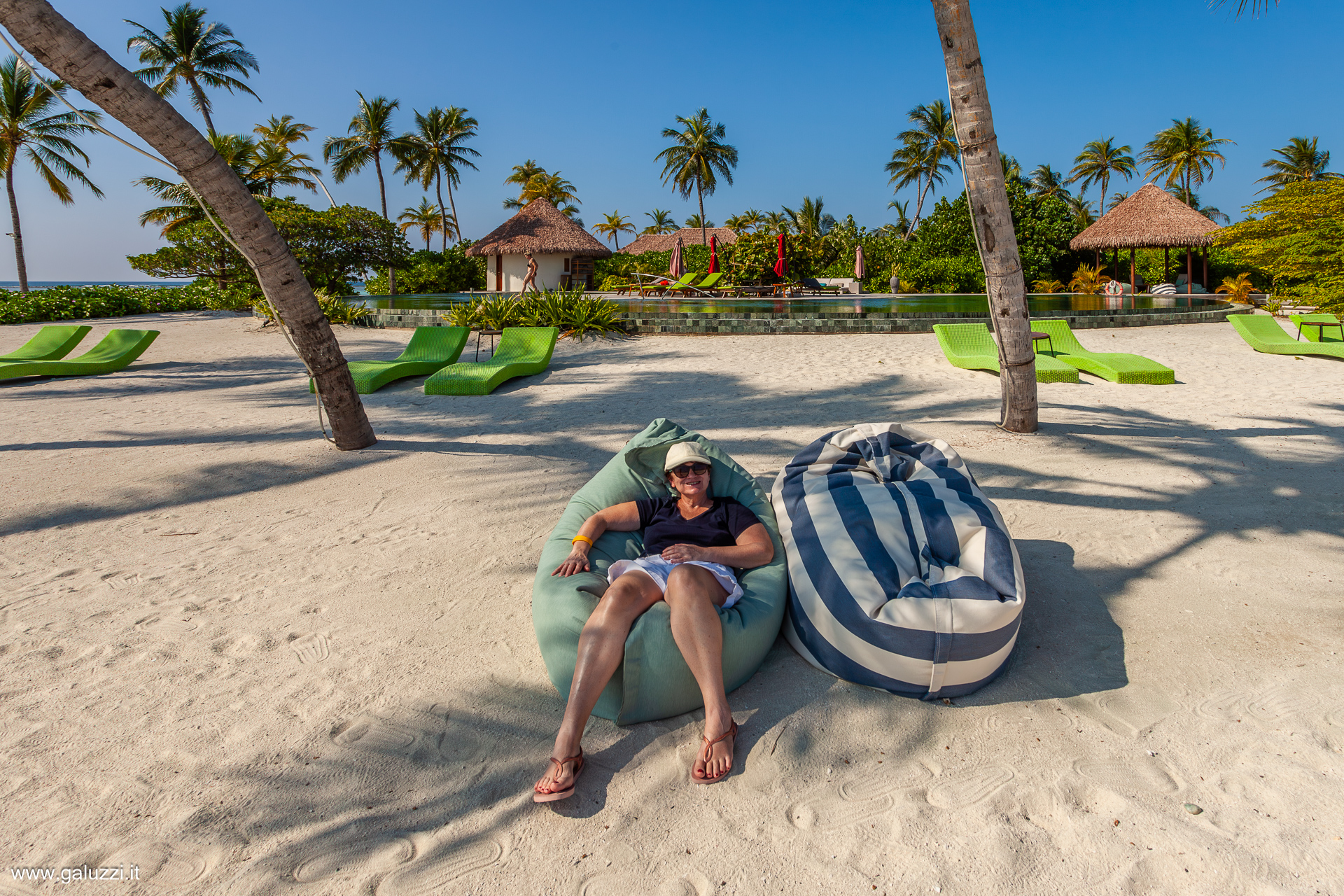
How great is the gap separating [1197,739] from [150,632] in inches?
152

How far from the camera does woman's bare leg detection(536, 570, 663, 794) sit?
2.17 m

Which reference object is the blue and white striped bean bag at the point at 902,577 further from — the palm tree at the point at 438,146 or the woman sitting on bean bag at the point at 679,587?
the palm tree at the point at 438,146

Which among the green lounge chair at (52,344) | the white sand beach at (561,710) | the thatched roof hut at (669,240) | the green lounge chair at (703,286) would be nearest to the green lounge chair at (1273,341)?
the white sand beach at (561,710)

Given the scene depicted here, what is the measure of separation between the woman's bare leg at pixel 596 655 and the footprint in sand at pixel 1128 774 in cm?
141

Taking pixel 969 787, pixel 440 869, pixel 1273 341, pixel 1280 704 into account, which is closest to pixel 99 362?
pixel 440 869

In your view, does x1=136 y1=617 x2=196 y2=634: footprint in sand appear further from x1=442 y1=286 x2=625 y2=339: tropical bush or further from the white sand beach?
x1=442 y1=286 x2=625 y2=339: tropical bush

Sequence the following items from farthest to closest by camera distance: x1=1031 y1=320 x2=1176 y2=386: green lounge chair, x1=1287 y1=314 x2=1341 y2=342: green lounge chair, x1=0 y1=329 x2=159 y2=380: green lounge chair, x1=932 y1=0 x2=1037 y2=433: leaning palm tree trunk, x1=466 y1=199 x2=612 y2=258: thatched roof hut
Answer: x1=466 y1=199 x2=612 y2=258: thatched roof hut, x1=1287 y1=314 x2=1341 y2=342: green lounge chair, x1=0 y1=329 x2=159 y2=380: green lounge chair, x1=1031 y1=320 x2=1176 y2=386: green lounge chair, x1=932 y1=0 x2=1037 y2=433: leaning palm tree trunk

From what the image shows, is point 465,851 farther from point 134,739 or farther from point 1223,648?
point 1223,648

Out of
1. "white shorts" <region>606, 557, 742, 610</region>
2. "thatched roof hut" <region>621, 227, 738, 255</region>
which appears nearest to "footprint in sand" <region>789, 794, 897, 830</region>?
"white shorts" <region>606, 557, 742, 610</region>

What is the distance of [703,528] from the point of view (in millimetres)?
2895

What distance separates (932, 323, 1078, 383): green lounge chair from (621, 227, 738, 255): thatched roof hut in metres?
28.9

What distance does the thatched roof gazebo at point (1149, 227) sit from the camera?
21.1 meters

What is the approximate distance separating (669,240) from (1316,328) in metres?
30.3

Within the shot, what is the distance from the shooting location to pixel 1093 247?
22.7m
